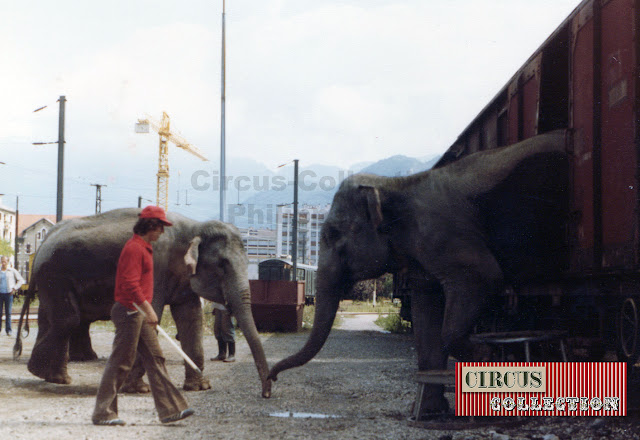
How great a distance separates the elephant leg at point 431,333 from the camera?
630 centimetres

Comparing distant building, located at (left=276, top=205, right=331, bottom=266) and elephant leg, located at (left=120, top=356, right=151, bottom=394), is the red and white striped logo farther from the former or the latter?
distant building, located at (left=276, top=205, right=331, bottom=266)

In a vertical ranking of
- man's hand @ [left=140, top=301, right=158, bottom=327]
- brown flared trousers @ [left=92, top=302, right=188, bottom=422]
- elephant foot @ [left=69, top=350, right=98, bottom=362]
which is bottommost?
elephant foot @ [left=69, top=350, right=98, bottom=362]

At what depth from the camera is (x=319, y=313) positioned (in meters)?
6.45

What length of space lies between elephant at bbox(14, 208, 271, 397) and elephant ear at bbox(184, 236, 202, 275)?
0.01 m

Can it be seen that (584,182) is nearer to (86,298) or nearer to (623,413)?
(623,413)

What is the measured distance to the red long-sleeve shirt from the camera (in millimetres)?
5941

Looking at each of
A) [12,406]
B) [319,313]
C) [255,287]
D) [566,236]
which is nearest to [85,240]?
[12,406]

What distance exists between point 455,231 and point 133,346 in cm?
279

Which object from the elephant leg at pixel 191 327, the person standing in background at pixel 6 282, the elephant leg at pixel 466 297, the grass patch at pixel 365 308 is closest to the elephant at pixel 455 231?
the elephant leg at pixel 466 297

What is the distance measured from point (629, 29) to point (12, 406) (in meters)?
6.22

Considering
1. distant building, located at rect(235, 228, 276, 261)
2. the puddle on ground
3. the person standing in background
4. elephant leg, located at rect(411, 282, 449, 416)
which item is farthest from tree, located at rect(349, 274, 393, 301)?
distant building, located at rect(235, 228, 276, 261)

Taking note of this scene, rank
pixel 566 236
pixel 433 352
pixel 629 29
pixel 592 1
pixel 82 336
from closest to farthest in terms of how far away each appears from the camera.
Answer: pixel 629 29, pixel 592 1, pixel 566 236, pixel 433 352, pixel 82 336

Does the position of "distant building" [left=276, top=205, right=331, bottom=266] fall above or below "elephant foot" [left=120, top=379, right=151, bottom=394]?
above

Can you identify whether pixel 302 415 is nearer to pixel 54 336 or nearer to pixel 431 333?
pixel 431 333
